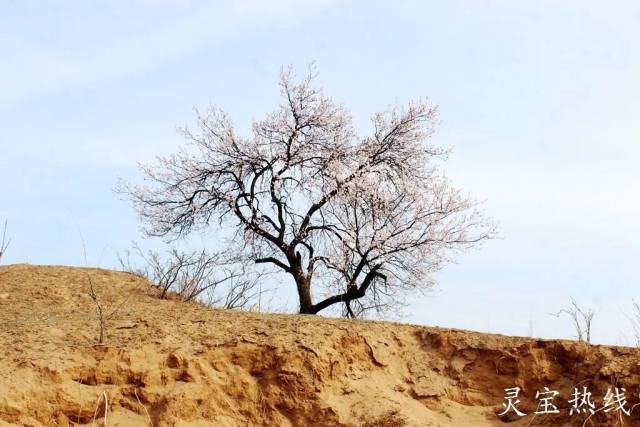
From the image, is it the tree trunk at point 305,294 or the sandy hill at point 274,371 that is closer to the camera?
the sandy hill at point 274,371

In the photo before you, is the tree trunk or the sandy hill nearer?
the sandy hill

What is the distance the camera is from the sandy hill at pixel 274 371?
23.1ft

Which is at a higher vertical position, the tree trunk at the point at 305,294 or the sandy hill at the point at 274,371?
the tree trunk at the point at 305,294

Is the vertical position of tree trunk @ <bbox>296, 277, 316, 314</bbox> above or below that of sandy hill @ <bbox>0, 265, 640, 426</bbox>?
above

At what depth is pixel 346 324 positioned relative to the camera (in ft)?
27.2

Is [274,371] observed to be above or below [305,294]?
below

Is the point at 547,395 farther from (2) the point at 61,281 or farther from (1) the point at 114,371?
(2) the point at 61,281

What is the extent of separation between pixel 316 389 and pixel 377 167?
875 cm

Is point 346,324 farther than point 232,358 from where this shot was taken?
Yes

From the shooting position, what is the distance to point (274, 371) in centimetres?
752

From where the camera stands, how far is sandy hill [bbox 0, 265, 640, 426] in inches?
277

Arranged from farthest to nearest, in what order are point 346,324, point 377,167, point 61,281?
1. point 377,167
2. point 61,281
3. point 346,324

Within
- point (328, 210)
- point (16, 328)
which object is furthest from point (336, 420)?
point (328, 210)

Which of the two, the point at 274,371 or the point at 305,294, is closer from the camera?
the point at 274,371
